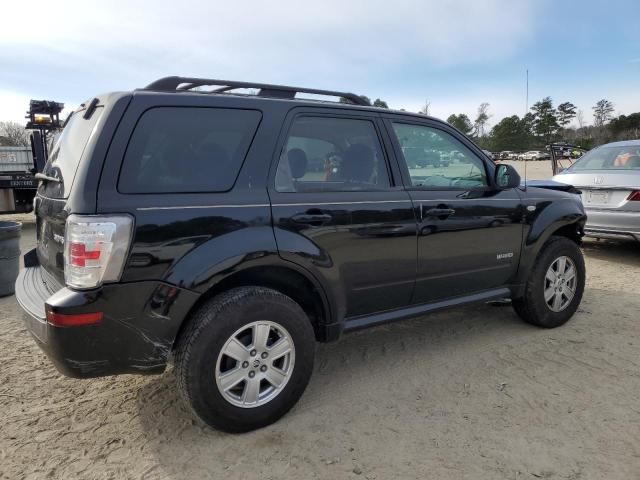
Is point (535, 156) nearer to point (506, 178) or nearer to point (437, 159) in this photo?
point (506, 178)

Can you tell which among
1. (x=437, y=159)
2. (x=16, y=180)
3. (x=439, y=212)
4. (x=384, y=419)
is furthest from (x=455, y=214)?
(x=16, y=180)

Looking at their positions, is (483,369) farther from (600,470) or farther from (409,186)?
(409,186)

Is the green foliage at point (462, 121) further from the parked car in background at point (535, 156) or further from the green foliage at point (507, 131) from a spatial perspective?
the parked car in background at point (535, 156)

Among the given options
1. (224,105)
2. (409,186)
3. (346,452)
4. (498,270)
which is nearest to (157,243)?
(224,105)

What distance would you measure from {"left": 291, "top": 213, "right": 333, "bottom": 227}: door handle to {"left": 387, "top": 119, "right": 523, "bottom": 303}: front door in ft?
2.54

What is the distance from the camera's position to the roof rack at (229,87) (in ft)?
8.93

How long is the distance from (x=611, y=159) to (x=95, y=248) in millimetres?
7445

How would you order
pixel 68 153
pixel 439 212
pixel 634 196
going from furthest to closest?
pixel 634 196, pixel 439 212, pixel 68 153

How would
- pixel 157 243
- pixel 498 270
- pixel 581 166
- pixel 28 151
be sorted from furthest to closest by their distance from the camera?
1. pixel 28 151
2. pixel 581 166
3. pixel 498 270
4. pixel 157 243

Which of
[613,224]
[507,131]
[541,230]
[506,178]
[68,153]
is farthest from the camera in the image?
[507,131]

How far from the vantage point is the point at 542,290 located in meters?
4.19

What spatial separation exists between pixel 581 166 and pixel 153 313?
7.26m

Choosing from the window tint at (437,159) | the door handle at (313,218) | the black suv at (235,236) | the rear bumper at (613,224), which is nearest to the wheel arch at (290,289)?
the black suv at (235,236)

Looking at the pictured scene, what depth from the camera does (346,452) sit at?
259 cm
